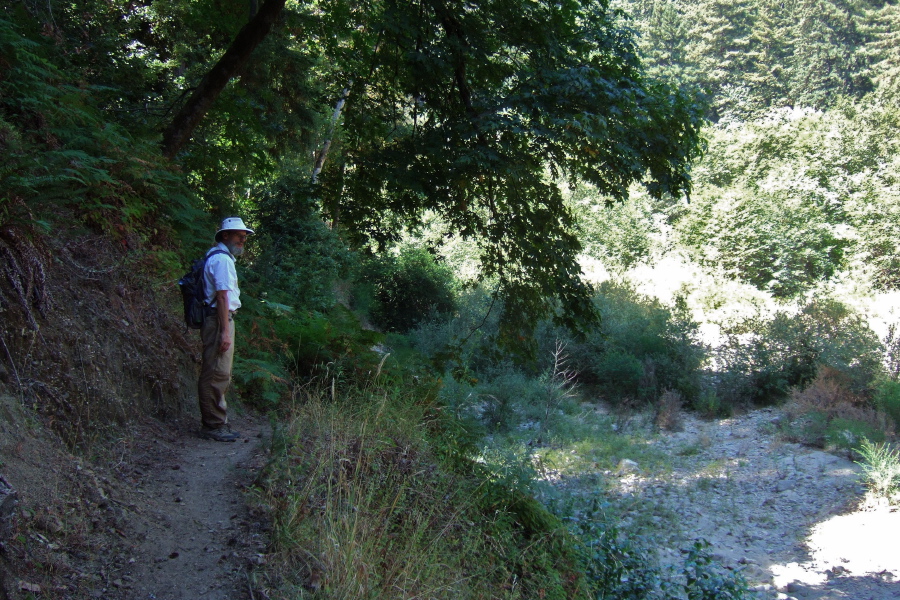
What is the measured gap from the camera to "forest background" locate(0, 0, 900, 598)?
4711 mm

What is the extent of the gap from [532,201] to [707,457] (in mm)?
7428

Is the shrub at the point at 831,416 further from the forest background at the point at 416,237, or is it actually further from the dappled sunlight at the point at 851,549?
the dappled sunlight at the point at 851,549

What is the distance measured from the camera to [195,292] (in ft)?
18.8

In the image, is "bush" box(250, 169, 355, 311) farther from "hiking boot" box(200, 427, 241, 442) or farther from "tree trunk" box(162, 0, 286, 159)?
"hiking boot" box(200, 427, 241, 442)

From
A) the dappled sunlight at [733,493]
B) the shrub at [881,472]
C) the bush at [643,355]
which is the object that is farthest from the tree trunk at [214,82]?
the shrub at [881,472]

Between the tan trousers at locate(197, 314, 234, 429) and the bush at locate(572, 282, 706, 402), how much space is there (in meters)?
11.2

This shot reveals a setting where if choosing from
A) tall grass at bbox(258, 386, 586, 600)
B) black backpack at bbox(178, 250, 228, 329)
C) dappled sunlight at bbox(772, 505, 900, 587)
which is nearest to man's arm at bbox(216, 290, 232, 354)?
black backpack at bbox(178, 250, 228, 329)

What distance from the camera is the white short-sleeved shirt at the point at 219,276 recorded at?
18.5 ft

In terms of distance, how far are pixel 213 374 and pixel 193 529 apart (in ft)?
6.76

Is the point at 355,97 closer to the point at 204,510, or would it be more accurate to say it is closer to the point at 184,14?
the point at 184,14

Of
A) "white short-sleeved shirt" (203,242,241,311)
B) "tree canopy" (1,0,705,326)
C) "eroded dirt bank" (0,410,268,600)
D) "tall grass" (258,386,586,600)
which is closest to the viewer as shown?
"eroded dirt bank" (0,410,268,600)

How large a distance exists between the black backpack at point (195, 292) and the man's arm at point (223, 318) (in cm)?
14

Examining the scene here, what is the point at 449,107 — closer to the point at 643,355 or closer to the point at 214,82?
the point at 214,82

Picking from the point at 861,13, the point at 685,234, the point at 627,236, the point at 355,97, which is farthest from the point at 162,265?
the point at 861,13
